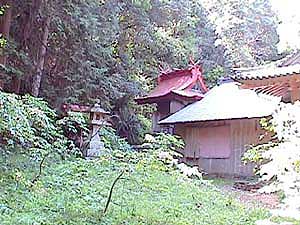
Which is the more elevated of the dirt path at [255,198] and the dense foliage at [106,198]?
the dense foliage at [106,198]

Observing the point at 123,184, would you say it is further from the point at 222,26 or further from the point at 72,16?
the point at 222,26

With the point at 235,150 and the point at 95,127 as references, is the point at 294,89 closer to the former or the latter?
the point at 95,127

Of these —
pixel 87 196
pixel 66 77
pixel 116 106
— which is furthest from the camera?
pixel 116 106

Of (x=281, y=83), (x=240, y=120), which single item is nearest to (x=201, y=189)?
(x=281, y=83)

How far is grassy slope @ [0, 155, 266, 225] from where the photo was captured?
6.12 metres

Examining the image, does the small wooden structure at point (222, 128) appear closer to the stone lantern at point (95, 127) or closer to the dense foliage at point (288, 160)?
the stone lantern at point (95, 127)

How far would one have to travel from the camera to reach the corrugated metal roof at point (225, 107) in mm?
15047

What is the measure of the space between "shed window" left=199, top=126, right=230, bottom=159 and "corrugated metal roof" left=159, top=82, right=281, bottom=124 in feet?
1.75

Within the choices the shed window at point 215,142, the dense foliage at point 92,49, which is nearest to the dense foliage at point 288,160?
the dense foliage at point 92,49

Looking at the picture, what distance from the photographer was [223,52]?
28.4m

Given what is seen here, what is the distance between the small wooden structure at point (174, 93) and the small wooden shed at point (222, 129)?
1.78 meters

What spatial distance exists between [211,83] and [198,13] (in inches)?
181

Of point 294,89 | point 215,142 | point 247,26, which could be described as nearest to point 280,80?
point 294,89

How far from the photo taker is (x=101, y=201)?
700 cm
